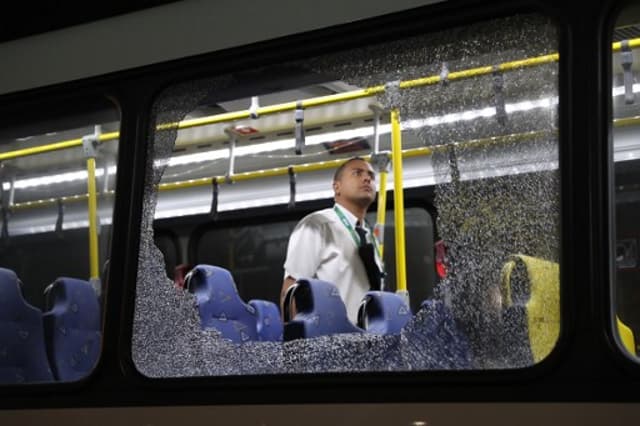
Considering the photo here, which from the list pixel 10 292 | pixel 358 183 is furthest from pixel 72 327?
pixel 358 183

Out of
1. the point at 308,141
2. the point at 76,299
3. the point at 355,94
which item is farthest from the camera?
the point at 308,141

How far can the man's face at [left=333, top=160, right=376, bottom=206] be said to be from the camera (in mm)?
3246

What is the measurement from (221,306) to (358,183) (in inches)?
25.5

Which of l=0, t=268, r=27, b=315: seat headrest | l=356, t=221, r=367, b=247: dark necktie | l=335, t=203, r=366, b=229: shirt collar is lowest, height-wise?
l=0, t=268, r=27, b=315: seat headrest

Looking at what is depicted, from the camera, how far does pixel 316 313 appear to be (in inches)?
102

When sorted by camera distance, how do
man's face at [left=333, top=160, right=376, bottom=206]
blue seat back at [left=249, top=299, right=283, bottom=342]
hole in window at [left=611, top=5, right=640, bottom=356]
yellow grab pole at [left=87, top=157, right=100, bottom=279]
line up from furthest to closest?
man's face at [left=333, top=160, right=376, bottom=206]
yellow grab pole at [left=87, top=157, right=100, bottom=279]
blue seat back at [left=249, top=299, right=283, bottom=342]
hole in window at [left=611, top=5, right=640, bottom=356]

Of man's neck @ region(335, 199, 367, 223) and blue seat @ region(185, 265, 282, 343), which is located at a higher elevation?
man's neck @ region(335, 199, 367, 223)

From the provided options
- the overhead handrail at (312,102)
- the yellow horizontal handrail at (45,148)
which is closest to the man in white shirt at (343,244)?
the overhead handrail at (312,102)

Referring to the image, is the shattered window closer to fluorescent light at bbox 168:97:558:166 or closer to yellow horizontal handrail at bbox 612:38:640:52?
fluorescent light at bbox 168:97:558:166

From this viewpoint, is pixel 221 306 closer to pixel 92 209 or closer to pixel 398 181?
pixel 92 209

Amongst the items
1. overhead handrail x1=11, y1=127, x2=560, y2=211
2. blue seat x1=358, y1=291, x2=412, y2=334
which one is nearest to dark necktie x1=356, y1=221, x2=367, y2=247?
overhead handrail x1=11, y1=127, x2=560, y2=211

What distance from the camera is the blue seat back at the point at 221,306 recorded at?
2806 millimetres

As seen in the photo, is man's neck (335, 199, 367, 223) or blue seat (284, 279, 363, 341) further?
man's neck (335, 199, 367, 223)

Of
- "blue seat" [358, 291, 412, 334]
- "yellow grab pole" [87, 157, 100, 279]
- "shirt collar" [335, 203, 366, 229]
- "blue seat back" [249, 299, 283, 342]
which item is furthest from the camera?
"shirt collar" [335, 203, 366, 229]
